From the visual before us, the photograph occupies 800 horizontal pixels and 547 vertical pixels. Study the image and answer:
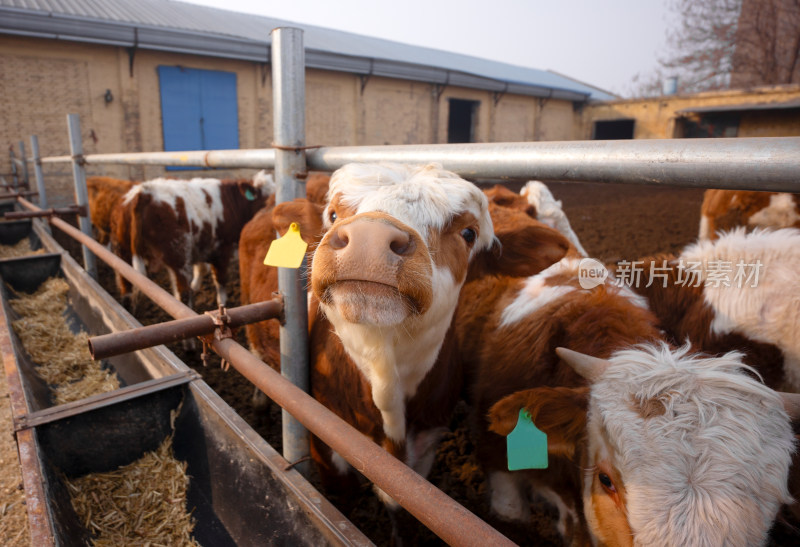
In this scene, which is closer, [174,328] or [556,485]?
[174,328]

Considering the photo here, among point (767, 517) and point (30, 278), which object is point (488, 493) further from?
point (30, 278)

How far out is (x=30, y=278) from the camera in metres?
4.61

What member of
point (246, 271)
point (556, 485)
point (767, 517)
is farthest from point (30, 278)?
point (767, 517)

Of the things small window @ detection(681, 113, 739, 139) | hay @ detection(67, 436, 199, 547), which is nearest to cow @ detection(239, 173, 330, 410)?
hay @ detection(67, 436, 199, 547)

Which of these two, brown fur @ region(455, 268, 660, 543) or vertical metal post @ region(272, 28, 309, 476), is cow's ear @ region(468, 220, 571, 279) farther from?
vertical metal post @ region(272, 28, 309, 476)

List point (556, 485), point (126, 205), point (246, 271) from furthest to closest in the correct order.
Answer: point (126, 205), point (246, 271), point (556, 485)

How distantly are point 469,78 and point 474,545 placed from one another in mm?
18585

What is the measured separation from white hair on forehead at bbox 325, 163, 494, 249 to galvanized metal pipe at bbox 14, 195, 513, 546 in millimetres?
578

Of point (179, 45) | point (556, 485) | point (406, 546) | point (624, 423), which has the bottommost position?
point (406, 546)

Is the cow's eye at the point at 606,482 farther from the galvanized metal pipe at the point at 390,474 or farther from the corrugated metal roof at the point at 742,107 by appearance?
the corrugated metal roof at the point at 742,107

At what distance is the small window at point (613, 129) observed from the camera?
76.7ft

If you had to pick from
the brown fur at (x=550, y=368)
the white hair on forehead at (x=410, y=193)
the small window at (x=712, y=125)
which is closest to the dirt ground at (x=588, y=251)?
the brown fur at (x=550, y=368)

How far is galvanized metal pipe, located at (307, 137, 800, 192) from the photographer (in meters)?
0.74

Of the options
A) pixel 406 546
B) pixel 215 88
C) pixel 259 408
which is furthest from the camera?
pixel 215 88
